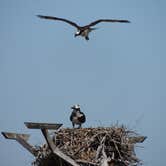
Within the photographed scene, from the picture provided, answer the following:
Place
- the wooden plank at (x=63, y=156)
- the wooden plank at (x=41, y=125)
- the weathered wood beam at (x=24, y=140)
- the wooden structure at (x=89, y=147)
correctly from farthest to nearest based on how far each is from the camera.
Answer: the weathered wood beam at (x=24, y=140)
the wooden structure at (x=89, y=147)
the wooden plank at (x=63, y=156)
the wooden plank at (x=41, y=125)

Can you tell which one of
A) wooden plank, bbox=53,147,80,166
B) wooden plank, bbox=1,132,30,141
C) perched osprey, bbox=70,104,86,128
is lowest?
wooden plank, bbox=53,147,80,166

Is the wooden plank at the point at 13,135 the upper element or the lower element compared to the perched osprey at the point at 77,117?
lower

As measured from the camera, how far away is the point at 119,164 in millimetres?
12586

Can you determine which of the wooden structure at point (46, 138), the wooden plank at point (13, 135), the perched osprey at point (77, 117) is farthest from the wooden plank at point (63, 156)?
the perched osprey at point (77, 117)

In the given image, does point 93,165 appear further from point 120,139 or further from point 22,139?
point 22,139

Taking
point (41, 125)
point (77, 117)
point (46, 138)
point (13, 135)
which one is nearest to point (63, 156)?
point (46, 138)

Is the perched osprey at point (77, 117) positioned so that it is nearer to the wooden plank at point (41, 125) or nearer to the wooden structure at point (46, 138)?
the wooden structure at point (46, 138)

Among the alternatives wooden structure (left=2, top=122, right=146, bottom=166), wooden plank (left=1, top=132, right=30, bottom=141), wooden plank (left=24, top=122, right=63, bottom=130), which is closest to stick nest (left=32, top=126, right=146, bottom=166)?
wooden structure (left=2, top=122, right=146, bottom=166)

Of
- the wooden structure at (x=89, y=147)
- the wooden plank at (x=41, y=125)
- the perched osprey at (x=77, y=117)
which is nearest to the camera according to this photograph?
the wooden plank at (x=41, y=125)

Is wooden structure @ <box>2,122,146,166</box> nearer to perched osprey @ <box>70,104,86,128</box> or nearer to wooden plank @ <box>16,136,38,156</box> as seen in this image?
wooden plank @ <box>16,136,38,156</box>

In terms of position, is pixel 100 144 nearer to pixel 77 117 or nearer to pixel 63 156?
pixel 63 156

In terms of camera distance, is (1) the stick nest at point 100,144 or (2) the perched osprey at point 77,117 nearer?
(1) the stick nest at point 100,144

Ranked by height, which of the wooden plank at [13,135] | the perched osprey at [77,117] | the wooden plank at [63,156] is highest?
the perched osprey at [77,117]

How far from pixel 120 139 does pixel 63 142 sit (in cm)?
131
